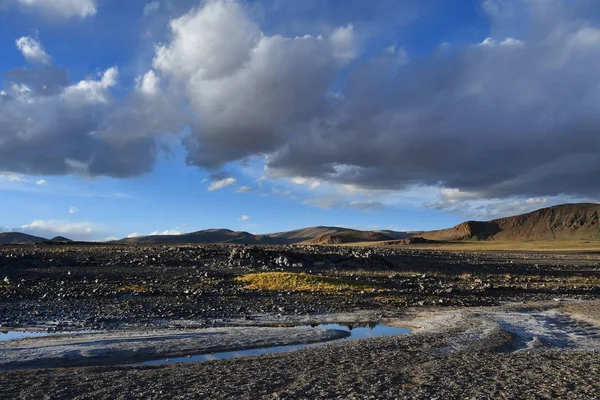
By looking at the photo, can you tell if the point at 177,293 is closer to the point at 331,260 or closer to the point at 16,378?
the point at 16,378

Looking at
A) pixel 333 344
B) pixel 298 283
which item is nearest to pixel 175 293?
pixel 298 283

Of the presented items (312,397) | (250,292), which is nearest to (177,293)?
(250,292)

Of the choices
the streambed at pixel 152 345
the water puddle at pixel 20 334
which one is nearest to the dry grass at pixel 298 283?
the streambed at pixel 152 345

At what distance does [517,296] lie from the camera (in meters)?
30.9

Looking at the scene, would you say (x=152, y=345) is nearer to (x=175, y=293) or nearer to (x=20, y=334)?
(x=20, y=334)

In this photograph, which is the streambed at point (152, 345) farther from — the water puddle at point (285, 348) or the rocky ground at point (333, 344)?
the rocky ground at point (333, 344)

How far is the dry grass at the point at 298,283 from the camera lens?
98.1 feet

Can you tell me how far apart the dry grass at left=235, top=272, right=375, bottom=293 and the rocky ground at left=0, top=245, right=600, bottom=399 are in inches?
36.7

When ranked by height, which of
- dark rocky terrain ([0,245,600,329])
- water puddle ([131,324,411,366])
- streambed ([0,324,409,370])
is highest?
dark rocky terrain ([0,245,600,329])

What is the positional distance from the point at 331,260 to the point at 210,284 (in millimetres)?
22326

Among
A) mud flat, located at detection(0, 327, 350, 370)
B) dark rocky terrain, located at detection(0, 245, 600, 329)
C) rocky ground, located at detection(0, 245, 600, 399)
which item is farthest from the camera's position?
dark rocky terrain, located at detection(0, 245, 600, 329)

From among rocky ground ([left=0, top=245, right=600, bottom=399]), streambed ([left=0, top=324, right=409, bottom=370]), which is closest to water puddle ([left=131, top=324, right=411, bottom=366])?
streambed ([left=0, top=324, right=409, bottom=370])

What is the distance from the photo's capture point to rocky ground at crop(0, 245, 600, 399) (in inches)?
Answer: 380

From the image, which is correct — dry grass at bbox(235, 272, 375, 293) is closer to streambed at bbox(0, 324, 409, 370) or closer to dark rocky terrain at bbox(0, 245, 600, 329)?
dark rocky terrain at bbox(0, 245, 600, 329)
